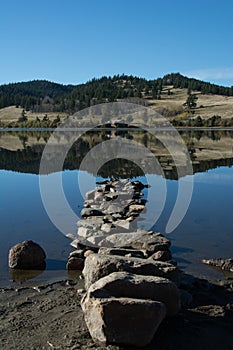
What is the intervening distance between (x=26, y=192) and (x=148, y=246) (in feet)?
50.7

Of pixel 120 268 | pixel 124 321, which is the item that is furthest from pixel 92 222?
pixel 124 321

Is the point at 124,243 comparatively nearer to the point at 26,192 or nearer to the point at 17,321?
the point at 17,321

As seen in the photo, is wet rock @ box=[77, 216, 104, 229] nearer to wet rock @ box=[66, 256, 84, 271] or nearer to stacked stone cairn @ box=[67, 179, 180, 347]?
stacked stone cairn @ box=[67, 179, 180, 347]

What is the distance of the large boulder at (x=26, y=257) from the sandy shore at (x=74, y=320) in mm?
1629

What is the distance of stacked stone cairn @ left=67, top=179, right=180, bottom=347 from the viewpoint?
7.90m

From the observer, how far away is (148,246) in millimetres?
13648

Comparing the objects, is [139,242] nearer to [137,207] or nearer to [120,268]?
[120,268]

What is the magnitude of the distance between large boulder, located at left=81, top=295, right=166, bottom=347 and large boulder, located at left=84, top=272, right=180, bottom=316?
0.45 metres

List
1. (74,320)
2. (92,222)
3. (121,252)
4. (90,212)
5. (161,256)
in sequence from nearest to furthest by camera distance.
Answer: (74,320)
(121,252)
(161,256)
(92,222)
(90,212)

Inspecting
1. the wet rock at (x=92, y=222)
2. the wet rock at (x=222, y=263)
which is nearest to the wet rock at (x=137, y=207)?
the wet rock at (x=92, y=222)

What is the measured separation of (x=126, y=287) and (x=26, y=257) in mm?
5320

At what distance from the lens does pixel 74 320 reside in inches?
357

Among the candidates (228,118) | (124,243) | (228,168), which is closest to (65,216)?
(124,243)

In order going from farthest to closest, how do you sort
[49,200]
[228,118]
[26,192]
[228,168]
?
[228,118] → [228,168] → [26,192] → [49,200]
